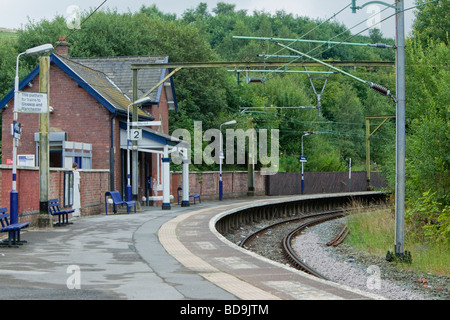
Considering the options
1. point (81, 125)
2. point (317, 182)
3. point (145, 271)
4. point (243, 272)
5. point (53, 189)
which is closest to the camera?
point (145, 271)

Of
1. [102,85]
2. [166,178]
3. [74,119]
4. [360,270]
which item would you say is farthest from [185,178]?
[360,270]

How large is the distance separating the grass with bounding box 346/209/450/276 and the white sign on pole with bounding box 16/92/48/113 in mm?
9698

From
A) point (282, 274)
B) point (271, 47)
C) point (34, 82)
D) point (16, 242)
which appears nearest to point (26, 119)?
point (34, 82)

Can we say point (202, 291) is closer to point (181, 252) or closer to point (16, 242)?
point (181, 252)

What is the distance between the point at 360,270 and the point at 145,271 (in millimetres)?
6086

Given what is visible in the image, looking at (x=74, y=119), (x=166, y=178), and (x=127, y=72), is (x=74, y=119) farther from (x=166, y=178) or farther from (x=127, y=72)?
A: (x=127, y=72)

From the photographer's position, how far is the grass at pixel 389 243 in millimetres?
14539

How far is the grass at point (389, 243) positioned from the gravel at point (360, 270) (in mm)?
461

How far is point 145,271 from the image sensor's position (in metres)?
10.8

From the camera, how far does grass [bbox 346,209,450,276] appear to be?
47.7 feet

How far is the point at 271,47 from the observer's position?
306ft

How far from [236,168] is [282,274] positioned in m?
38.1

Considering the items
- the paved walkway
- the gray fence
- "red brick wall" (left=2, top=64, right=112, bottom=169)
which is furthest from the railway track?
the gray fence

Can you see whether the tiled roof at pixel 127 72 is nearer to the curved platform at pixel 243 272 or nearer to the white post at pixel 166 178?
the white post at pixel 166 178
